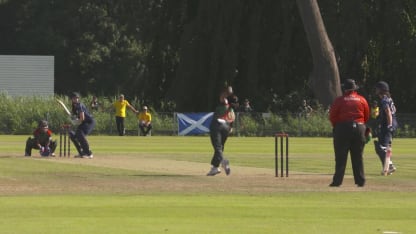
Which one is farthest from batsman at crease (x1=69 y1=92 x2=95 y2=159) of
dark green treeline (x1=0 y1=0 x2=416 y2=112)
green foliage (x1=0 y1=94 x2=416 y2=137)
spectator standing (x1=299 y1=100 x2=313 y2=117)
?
dark green treeline (x1=0 y1=0 x2=416 y2=112)

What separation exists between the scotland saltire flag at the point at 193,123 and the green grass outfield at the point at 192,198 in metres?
24.9

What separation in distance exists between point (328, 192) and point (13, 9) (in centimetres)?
8371

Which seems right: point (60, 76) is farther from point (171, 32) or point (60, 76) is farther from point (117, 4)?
point (171, 32)

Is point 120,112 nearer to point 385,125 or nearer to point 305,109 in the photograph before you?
point 305,109

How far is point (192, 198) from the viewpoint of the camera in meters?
19.6

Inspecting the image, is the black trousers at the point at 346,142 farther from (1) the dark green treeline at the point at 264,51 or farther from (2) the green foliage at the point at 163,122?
(1) the dark green treeline at the point at 264,51

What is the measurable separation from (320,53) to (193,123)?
741 centimetres

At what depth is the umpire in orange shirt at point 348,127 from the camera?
72.7ft

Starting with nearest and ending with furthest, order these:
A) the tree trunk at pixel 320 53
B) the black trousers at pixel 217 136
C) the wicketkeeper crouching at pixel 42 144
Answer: the black trousers at pixel 217 136, the wicketkeeper crouching at pixel 42 144, the tree trunk at pixel 320 53

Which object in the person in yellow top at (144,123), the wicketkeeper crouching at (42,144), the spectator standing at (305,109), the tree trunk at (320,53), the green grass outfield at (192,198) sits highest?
the tree trunk at (320,53)

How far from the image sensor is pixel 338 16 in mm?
65188

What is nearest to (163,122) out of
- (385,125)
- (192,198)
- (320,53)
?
(320,53)

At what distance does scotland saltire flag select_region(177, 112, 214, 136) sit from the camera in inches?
2303

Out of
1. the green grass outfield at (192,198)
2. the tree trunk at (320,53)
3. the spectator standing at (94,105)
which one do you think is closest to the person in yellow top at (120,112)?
the spectator standing at (94,105)
